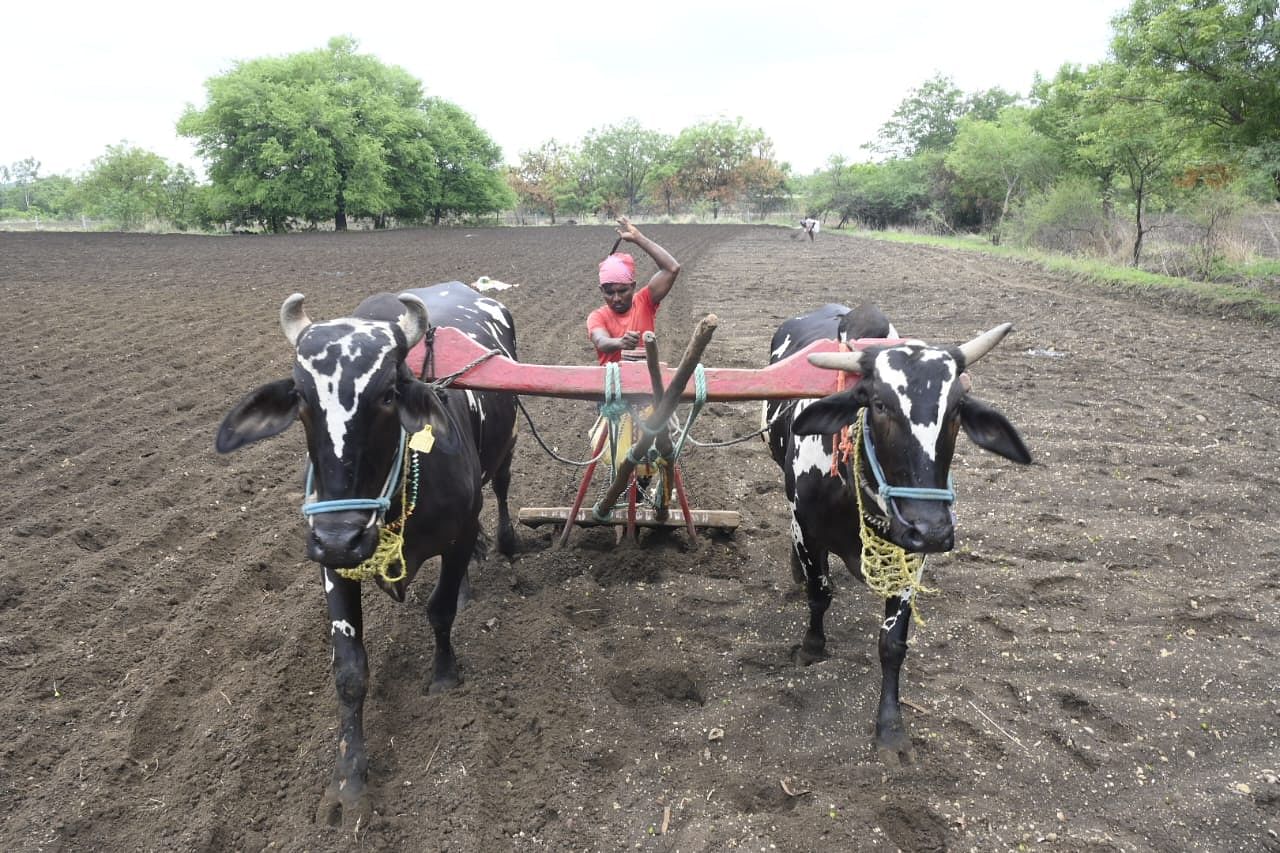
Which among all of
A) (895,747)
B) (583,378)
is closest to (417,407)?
(583,378)

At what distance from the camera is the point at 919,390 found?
2.95 m

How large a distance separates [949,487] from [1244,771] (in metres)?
1.90

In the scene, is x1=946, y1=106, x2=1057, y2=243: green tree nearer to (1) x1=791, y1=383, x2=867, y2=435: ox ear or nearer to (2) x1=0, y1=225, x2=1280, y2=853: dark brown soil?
(2) x1=0, y1=225, x2=1280, y2=853: dark brown soil

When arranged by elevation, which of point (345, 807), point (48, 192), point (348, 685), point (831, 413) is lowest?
point (345, 807)

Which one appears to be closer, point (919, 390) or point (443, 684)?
point (919, 390)

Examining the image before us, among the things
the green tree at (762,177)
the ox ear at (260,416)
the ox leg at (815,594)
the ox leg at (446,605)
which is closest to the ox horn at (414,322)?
the ox ear at (260,416)

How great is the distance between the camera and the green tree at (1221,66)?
11.9 m

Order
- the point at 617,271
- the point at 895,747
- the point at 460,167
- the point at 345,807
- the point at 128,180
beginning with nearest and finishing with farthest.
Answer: the point at 345,807, the point at 895,747, the point at 617,271, the point at 128,180, the point at 460,167

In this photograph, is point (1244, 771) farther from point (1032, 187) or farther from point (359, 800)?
point (1032, 187)

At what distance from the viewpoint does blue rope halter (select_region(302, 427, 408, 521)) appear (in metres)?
2.77

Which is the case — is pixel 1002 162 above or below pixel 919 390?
above

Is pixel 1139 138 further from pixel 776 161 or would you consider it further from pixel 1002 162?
Answer: pixel 776 161

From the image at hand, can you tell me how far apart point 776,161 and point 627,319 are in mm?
90263

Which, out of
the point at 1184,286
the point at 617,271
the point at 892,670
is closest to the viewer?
the point at 892,670
